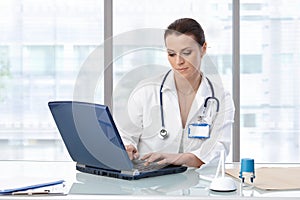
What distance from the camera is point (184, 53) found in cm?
187

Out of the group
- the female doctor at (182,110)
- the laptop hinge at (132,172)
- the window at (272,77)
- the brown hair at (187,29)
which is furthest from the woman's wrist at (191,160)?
the window at (272,77)

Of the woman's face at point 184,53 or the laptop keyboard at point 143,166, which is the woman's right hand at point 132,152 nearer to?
the laptop keyboard at point 143,166

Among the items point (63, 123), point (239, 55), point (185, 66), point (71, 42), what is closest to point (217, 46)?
point (239, 55)

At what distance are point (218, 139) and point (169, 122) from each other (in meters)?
0.19

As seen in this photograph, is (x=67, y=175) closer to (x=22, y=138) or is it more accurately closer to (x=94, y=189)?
(x=94, y=189)

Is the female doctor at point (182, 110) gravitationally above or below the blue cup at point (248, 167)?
above

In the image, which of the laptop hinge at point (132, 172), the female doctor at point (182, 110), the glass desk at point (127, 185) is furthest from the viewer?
the female doctor at point (182, 110)

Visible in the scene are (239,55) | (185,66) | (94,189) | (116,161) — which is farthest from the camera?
(239,55)

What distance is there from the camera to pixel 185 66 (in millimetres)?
1917

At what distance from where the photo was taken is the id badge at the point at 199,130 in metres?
1.84

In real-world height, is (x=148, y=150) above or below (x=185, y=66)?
below

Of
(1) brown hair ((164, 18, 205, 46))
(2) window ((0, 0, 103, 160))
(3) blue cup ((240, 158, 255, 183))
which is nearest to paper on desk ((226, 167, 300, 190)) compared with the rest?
(3) blue cup ((240, 158, 255, 183))

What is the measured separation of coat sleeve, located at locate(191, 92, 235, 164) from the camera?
6.18 feet

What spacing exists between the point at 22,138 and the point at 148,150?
2.04 m
